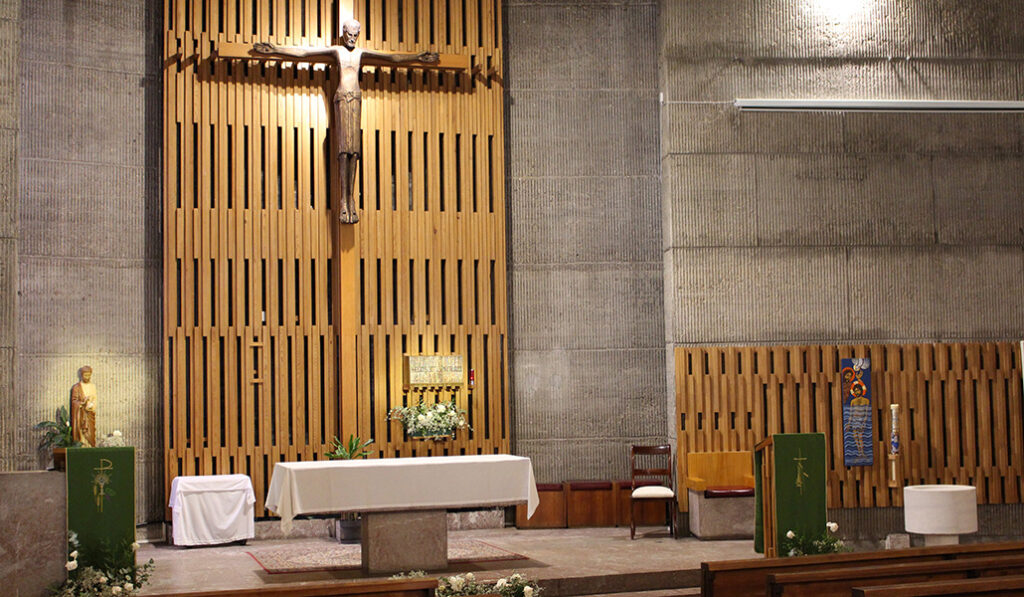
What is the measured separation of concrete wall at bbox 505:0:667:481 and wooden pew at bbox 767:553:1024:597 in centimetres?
571

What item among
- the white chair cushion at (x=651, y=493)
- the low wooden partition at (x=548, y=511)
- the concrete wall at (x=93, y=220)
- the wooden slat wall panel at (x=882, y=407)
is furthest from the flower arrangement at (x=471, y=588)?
the concrete wall at (x=93, y=220)

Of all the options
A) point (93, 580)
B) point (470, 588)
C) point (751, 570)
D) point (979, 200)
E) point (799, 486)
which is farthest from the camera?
point (979, 200)

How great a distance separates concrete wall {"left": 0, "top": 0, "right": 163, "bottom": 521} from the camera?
9648 mm

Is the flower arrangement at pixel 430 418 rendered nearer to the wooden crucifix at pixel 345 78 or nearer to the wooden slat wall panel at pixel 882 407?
the wooden crucifix at pixel 345 78

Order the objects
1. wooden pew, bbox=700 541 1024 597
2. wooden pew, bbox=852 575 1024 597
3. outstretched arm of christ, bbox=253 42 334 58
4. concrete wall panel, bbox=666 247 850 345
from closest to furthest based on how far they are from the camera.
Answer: wooden pew, bbox=852 575 1024 597, wooden pew, bbox=700 541 1024 597, outstretched arm of christ, bbox=253 42 334 58, concrete wall panel, bbox=666 247 850 345

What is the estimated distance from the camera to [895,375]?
406 inches

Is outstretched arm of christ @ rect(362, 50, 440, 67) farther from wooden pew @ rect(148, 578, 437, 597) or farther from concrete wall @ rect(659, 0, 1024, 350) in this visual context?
wooden pew @ rect(148, 578, 437, 597)

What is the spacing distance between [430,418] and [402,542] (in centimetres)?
238

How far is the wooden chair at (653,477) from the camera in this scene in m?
9.60

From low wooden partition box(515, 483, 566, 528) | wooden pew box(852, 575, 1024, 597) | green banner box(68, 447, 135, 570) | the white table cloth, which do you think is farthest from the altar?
wooden pew box(852, 575, 1024, 597)

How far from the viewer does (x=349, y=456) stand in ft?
31.6

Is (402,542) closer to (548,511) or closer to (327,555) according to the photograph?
(327,555)

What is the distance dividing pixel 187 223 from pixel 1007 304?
7.51 metres

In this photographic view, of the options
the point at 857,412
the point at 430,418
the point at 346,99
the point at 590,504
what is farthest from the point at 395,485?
the point at 857,412
